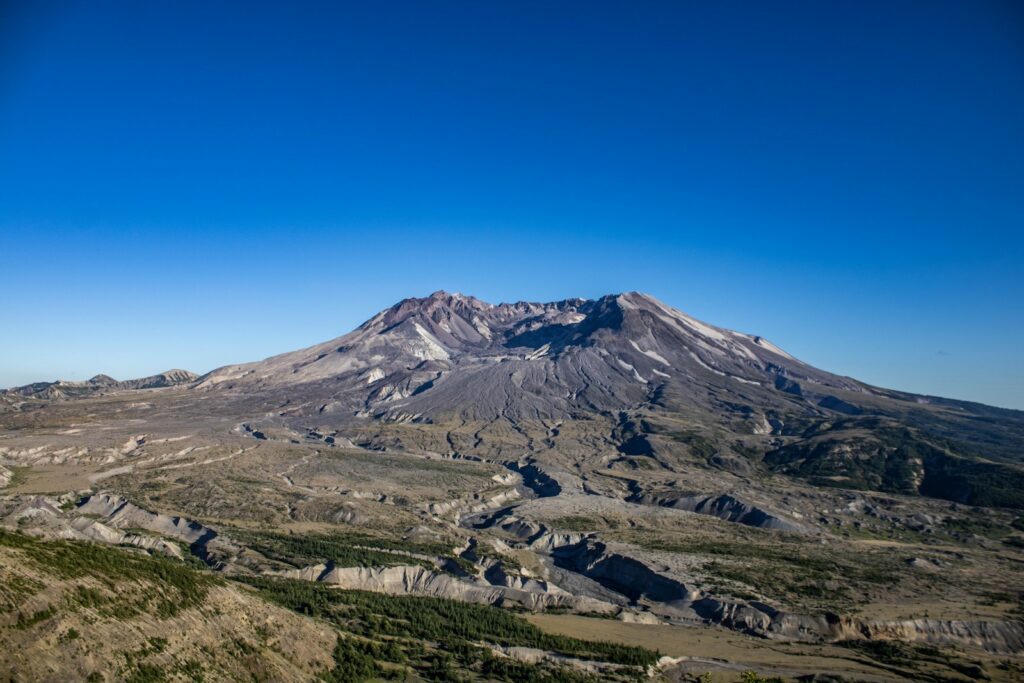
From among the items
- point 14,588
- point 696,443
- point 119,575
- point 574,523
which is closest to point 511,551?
point 574,523

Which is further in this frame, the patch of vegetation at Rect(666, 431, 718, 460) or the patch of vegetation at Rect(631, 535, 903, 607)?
the patch of vegetation at Rect(666, 431, 718, 460)

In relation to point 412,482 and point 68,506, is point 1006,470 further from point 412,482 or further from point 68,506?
point 68,506

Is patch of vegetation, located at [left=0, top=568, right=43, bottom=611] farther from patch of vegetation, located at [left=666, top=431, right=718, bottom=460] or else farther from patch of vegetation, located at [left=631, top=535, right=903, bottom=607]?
patch of vegetation, located at [left=666, top=431, right=718, bottom=460]

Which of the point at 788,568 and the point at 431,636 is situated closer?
the point at 431,636

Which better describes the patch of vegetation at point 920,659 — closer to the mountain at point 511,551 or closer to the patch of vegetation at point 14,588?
the mountain at point 511,551

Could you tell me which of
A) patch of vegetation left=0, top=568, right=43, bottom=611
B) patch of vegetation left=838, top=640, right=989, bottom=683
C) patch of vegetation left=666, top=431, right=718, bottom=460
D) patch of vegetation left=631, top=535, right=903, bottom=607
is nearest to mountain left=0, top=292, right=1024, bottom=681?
patch of vegetation left=0, top=568, right=43, bottom=611

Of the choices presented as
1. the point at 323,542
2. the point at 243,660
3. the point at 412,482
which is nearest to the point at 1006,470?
the point at 412,482

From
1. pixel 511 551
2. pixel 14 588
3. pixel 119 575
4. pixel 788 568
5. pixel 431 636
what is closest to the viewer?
pixel 14 588

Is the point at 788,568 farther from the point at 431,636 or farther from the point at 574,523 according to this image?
the point at 431,636

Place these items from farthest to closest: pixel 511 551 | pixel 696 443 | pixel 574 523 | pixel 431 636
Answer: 1. pixel 696 443
2. pixel 574 523
3. pixel 511 551
4. pixel 431 636
